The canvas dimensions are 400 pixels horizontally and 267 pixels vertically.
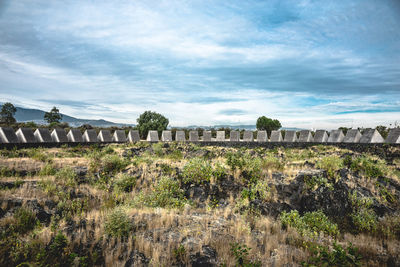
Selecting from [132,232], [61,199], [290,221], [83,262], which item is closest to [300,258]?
[290,221]

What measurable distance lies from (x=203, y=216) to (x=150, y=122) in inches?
2412

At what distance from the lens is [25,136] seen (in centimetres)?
3081

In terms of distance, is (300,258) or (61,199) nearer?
(300,258)

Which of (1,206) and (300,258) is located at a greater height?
(1,206)

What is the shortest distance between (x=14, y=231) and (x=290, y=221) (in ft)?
29.1

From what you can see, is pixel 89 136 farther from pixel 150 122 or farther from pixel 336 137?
pixel 336 137

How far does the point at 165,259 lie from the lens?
16.0 ft

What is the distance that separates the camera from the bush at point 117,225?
5.77m

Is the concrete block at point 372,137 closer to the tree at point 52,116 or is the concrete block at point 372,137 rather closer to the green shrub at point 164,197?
the green shrub at point 164,197

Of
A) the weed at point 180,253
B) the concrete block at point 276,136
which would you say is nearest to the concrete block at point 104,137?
the concrete block at point 276,136

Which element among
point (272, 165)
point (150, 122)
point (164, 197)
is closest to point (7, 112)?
point (150, 122)

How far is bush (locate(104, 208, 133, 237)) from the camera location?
18.9 ft

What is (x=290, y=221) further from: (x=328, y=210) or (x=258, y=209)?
(x=328, y=210)

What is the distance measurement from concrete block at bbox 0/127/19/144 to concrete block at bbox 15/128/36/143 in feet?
5.63
